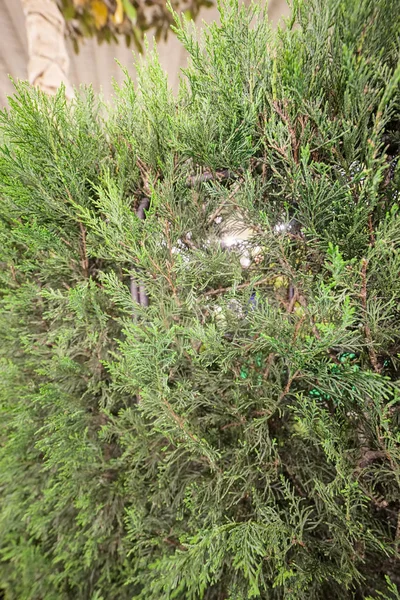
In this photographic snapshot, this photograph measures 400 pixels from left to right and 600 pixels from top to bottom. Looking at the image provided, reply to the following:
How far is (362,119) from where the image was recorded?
3.23ft

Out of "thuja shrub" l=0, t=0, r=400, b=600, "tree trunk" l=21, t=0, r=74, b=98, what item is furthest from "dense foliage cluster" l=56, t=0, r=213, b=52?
"thuja shrub" l=0, t=0, r=400, b=600

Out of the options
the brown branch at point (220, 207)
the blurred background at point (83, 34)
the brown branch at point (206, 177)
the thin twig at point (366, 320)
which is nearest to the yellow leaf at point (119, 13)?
the blurred background at point (83, 34)

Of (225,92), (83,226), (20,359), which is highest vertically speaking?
(225,92)

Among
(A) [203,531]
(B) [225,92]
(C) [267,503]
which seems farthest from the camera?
(C) [267,503]

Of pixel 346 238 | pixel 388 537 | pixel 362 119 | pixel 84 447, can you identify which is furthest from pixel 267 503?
pixel 362 119

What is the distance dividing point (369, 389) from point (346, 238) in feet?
1.76

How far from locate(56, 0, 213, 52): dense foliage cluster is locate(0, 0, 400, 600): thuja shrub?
7.39ft

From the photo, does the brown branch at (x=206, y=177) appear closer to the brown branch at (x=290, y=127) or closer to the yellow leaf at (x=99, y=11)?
the brown branch at (x=290, y=127)

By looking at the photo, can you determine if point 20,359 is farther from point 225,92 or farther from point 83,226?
point 225,92

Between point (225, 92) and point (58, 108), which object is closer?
point (225, 92)

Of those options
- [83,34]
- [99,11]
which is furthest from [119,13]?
[83,34]

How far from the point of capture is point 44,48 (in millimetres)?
2053

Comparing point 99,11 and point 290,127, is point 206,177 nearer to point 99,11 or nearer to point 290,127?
point 290,127

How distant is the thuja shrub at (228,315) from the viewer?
3.27 feet
